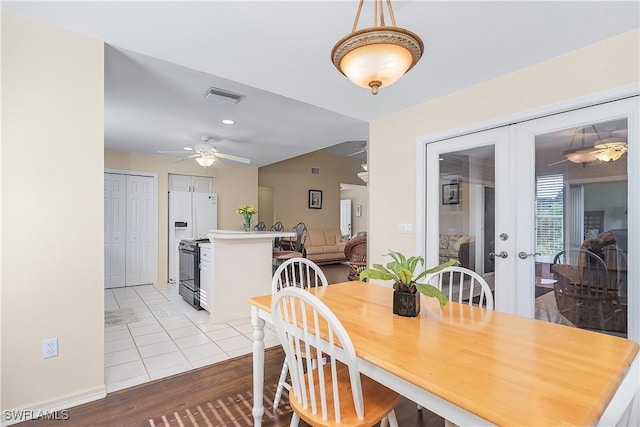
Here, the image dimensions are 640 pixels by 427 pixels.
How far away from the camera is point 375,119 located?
3812mm

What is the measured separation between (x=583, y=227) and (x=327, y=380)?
221cm

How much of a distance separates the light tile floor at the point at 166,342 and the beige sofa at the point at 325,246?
3900mm

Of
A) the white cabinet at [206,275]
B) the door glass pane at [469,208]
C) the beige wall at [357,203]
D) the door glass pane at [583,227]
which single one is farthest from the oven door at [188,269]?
the beige wall at [357,203]

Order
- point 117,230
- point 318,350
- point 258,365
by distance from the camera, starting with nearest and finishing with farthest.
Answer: point 318,350 < point 258,365 < point 117,230

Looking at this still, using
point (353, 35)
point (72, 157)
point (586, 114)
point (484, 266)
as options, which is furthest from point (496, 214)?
point (72, 157)

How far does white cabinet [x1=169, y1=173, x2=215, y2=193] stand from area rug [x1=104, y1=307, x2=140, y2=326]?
2689mm

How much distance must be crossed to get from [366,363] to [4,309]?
2123mm

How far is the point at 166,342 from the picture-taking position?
305 cm

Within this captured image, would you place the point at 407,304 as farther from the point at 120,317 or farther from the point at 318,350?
the point at 120,317

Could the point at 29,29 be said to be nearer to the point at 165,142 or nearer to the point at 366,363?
the point at 366,363

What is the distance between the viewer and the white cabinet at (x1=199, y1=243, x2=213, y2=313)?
3732mm

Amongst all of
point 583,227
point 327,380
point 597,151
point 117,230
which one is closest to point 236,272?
point 327,380

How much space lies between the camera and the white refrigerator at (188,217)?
19.9 feet

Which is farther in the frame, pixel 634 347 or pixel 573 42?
pixel 573 42
